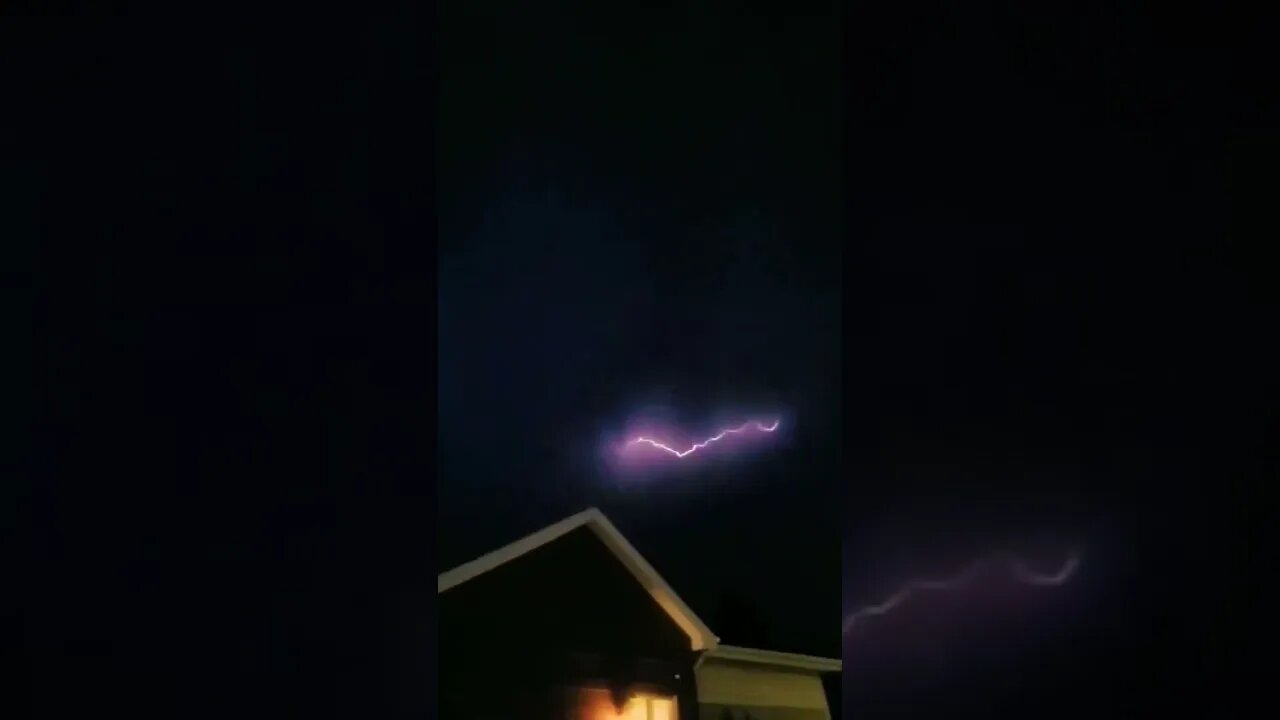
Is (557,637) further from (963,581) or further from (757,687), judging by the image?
(963,581)

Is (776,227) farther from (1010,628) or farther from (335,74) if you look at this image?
(335,74)

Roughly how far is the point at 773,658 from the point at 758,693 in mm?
64

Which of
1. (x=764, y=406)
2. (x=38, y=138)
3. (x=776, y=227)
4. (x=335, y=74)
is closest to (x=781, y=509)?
(x=764, y=406)

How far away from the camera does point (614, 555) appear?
198cm

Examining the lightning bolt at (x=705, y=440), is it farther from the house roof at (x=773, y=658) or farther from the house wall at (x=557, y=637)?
the house roof at (x=773, y=658)

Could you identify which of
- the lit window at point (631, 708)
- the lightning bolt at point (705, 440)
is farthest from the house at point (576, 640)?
the lightning bolt at point (705, 440)

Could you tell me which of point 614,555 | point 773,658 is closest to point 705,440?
point 614,555

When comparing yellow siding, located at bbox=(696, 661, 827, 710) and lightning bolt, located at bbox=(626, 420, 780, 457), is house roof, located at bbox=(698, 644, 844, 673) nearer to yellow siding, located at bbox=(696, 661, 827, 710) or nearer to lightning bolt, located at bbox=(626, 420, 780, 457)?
yellow siding, located at bbox=(696, 661, 827, 710)

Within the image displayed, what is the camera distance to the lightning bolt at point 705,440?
191 centimetres

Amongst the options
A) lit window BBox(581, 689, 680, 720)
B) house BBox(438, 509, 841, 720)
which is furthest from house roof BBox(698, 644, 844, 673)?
lit window BBox(581, 689, 680, 720)

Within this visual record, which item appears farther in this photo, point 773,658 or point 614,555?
point 614,555

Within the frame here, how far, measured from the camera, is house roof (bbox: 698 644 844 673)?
6.05 feet

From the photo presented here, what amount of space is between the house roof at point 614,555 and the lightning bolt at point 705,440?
0.15 m

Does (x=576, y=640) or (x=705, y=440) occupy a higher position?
(x=705, y=440)
